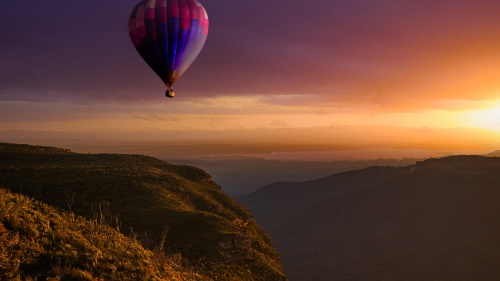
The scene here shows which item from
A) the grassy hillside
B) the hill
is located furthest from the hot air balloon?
the grassy hillside

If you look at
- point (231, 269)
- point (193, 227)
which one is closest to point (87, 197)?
point (193, 227)

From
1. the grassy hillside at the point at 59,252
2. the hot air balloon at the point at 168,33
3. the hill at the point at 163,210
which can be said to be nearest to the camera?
the grassy hillside at the point at 59,252

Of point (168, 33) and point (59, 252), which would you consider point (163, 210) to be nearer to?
point (168, 33)

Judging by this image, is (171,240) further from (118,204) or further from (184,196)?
(184,196)

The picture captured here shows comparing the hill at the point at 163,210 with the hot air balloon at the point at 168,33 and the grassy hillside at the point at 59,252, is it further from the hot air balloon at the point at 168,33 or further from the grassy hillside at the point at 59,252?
the hot air balloon at the point at 168,33

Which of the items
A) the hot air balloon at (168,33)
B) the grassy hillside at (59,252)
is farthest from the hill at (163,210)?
the hot air balloon at (168,33)

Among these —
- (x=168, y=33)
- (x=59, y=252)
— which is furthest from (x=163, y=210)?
(x=59, y=252)

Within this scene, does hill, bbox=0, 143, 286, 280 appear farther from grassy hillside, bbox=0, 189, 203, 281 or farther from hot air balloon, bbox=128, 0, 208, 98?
hot air balloon, bbox=128, 0, 208, 98

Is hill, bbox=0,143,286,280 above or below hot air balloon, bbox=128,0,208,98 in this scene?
below
